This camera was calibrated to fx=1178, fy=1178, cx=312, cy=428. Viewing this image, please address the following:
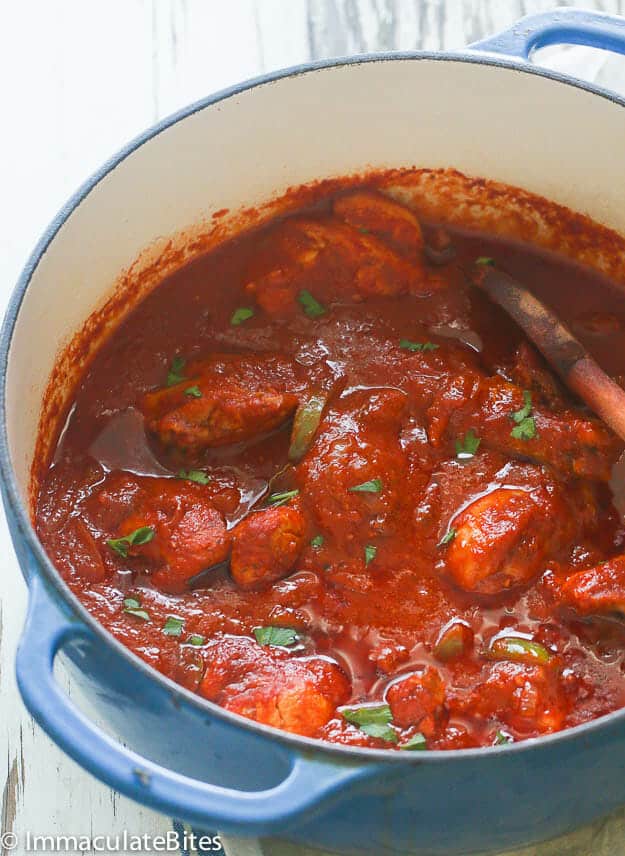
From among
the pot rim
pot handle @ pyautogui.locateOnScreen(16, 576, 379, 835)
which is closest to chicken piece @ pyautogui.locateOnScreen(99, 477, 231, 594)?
the pot rim

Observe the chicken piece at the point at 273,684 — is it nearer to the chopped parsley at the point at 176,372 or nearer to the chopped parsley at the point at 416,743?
the chopped parsley at the point at 416,743

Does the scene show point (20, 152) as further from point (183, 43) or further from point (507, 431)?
point (507, 431)

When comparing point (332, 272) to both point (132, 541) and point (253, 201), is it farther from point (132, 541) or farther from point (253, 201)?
point (132, 541)

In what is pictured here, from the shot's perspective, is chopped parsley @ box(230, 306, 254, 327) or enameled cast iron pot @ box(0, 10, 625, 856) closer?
enameled cast iron pot @ box(0, 10, 625, 856)

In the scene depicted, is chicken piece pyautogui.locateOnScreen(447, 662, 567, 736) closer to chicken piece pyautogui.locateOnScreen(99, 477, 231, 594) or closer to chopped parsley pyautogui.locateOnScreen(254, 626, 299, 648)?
chopped parsley pyautogui.locateOnScreen(254, 626, 299, 648)

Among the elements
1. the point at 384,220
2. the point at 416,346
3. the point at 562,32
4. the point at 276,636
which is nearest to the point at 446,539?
the point at 276,636

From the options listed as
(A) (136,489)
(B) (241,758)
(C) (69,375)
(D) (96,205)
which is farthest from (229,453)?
(B) (241,758)

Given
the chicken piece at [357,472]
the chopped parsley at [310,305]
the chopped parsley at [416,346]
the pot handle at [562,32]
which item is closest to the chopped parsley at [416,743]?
the chicken piece at [357,472]
